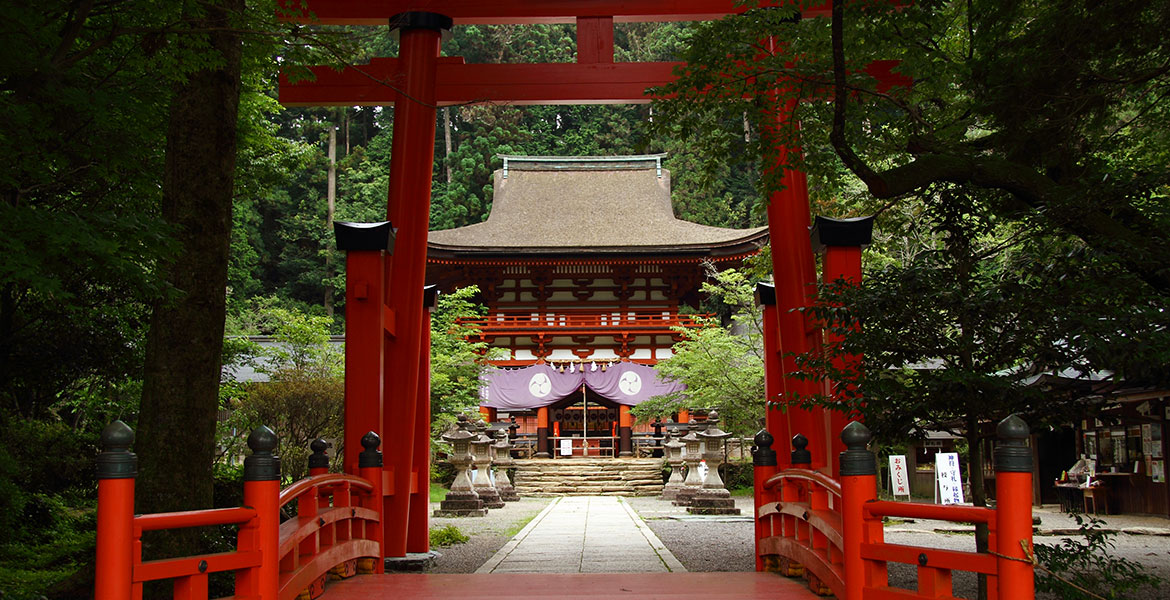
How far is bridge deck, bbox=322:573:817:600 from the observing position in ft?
15.7

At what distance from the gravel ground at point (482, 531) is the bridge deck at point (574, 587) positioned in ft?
7.37

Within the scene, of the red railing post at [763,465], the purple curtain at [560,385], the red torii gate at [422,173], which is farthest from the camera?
the purple curtain at [560,385]

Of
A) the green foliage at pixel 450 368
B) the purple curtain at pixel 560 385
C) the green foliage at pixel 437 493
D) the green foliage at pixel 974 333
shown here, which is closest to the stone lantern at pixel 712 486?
the green foliage at pixel 450 368

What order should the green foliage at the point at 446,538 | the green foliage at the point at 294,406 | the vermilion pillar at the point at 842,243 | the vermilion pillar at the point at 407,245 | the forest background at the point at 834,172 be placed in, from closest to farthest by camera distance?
the forest background at the point at 834,172 < the vermilion pillar at the point at 842,243 < the vermilion pillar at the point at 407,245 < the green foliage at the point at 446,538 < the green foliage at the point at 294,406

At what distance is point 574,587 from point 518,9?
16.9ft

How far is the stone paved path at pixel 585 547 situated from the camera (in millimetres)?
7676

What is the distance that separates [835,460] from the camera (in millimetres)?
5961

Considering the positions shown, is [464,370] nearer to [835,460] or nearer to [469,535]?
[469,535]

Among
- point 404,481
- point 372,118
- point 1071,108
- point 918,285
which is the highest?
point 372,118

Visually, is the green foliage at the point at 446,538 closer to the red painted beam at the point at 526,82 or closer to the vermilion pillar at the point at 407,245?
the vermilion pillar at the point at 407,245

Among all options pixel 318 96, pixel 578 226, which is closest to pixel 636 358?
pixel 578 226

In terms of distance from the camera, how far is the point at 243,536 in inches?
145

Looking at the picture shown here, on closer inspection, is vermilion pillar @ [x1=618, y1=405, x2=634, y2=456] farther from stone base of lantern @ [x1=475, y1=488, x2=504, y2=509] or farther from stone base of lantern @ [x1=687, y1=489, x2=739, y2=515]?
stone base of lantern @ [x1=687, y1=489, x2=739, y2=515]

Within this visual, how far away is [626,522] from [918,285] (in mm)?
8550
